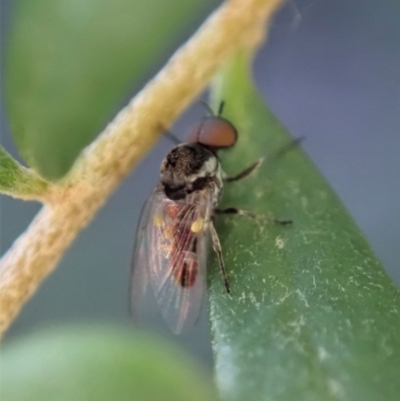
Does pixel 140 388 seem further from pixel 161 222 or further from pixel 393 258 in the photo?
pixel 393 258

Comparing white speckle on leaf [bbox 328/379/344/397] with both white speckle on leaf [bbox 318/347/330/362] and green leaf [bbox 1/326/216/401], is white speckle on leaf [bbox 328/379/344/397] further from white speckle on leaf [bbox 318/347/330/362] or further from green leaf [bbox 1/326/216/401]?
green leaf [bbox 1/326/216/401]

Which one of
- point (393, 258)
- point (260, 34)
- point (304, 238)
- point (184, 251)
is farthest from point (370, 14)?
point (304, 238)

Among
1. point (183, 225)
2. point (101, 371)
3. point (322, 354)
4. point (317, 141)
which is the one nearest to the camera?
point (101, 371)

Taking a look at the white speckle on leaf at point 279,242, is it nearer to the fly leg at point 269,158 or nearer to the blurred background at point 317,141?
the fly leg at point 269,158

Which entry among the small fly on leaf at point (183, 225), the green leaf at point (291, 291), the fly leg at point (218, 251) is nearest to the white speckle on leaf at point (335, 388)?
the green leaf at point (291, 291)

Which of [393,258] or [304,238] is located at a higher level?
[393,258]

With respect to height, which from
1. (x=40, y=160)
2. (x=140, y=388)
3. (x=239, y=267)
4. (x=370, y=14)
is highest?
(x=370, y=14)

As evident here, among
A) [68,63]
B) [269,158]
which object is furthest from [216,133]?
[68,63]

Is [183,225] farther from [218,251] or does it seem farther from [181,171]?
[218,251]
